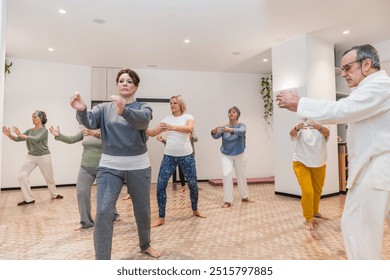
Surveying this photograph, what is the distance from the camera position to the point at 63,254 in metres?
2.13

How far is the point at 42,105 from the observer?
5.72 meters

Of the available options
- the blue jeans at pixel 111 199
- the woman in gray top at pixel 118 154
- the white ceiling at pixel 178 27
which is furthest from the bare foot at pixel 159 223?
the white ceiling at pixel 178 27

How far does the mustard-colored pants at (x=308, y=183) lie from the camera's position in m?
2.83

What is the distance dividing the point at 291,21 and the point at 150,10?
2.04 meters

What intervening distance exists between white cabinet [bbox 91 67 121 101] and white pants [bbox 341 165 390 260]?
5.79 metres

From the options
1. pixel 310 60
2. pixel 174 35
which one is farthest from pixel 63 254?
pixel 310 60

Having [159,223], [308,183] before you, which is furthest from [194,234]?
[308,183]

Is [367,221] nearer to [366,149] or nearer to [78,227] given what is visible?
[366,149]

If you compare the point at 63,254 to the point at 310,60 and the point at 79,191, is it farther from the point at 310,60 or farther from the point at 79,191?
the point at 310,60

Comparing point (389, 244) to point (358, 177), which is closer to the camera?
point (358, 177)

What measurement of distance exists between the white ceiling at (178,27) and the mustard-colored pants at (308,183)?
209cm

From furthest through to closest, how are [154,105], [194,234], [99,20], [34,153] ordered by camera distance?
[154,105], [34,153], [99,20], [194,234]

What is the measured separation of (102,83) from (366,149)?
587 cm

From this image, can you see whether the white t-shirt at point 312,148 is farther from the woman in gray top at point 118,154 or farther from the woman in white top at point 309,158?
the woman in gray top at point 118,154
